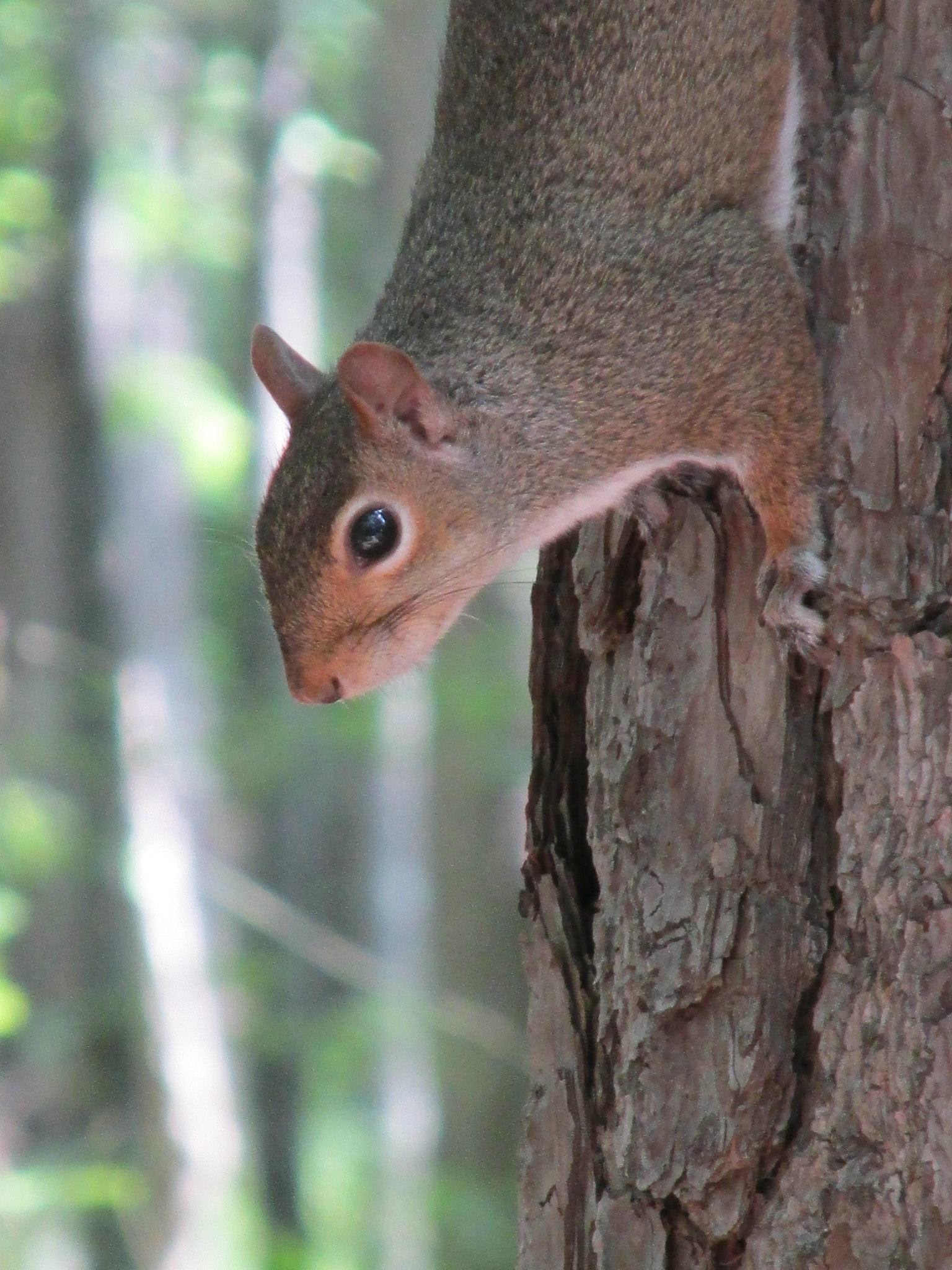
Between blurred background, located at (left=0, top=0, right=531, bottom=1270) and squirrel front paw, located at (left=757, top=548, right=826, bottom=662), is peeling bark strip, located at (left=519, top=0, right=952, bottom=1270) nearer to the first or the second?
squirrel front paw, located at (left=757, top=548, right=826, bottom=662)

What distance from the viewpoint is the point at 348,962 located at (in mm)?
6418

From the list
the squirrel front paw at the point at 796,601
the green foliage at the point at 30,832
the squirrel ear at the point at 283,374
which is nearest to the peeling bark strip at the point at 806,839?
the squirrel front paw at the point at 796,601

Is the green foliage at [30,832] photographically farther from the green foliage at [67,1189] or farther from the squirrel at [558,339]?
the squirrel at [558,339]

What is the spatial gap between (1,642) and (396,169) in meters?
2.74

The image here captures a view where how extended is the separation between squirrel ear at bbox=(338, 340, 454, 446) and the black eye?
102 mm

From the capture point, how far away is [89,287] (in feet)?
21.8

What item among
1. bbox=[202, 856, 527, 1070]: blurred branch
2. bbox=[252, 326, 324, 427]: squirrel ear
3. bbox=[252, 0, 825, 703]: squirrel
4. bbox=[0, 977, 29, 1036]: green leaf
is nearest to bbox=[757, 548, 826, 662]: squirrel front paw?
bbox=[252, 0, 825, 703]: squirrel

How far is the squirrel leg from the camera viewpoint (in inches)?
66.9

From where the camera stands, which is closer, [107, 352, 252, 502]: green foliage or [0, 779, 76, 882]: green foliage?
[107, 352, 252, 502]: green foliage

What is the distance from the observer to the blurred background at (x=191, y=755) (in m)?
5.76

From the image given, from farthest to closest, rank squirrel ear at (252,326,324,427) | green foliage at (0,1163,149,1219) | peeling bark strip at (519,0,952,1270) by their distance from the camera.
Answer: green foliage at (0,1163,149,1219)
squirrel ear at (252,326,324,427)
peeling bark strip at (519,0,952,1270)

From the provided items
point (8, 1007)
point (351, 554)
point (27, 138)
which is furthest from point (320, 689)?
point (27, 138)

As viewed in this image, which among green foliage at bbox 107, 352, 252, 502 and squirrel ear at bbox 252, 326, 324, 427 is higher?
green foliage at bbox 107, 352, 252, 502

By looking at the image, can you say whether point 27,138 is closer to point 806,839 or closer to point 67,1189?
point 67,1189
